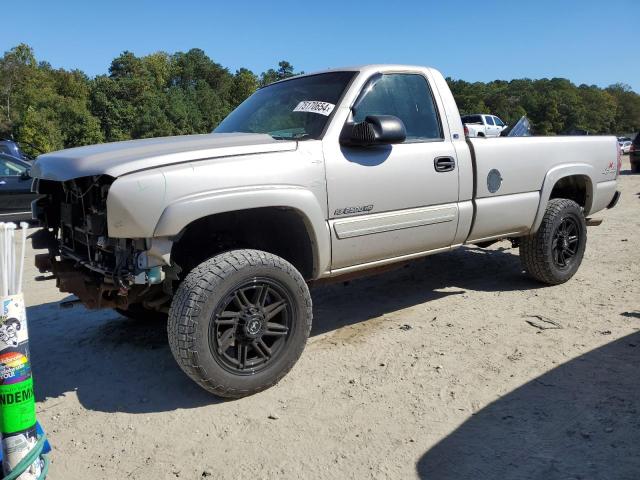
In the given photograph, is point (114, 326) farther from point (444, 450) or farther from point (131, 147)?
point (444, 450)

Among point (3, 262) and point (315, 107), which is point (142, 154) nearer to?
point (3, 262)

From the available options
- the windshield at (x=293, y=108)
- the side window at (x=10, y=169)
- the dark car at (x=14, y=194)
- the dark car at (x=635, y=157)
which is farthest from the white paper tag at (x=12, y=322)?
the dark car at (x=635, y=157)

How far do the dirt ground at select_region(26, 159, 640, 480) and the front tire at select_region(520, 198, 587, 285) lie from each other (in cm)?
23

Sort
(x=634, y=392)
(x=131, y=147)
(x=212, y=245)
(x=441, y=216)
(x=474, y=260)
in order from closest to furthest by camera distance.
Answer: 1. (x=634, y=392)
2. (x=131, y=147)
3. (x=212, y=245)
4. (x=441, y=216)
5. (x=474, y=260)

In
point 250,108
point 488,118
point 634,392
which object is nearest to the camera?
point 634,392

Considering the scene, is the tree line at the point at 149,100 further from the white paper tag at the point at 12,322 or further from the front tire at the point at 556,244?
the white paper tag at the point at 12,322

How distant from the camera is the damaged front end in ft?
9.28

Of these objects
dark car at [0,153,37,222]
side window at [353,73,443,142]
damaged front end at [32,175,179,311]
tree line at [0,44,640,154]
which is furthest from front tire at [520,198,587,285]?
tree line at [0,44,640,154]

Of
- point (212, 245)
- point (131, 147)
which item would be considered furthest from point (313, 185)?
point (131, 147)

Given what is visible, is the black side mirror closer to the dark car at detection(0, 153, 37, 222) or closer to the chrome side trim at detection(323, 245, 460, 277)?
the chrome side trim at detection(323, 245, 460, 277)

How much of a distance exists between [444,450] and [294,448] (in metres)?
0.73

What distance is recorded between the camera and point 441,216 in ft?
13.0

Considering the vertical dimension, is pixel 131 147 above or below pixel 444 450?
above

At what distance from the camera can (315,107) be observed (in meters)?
3.66
